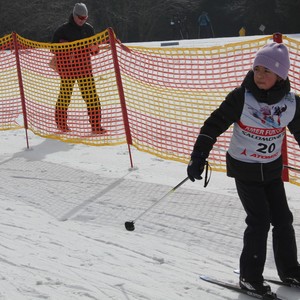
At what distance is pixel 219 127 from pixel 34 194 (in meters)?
2.98

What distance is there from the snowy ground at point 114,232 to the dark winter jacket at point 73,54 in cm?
146

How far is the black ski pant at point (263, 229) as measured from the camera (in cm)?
368

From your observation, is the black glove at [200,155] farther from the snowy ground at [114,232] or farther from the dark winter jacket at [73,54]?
the dark winter jacket at [73,54]

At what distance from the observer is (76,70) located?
27.1ft

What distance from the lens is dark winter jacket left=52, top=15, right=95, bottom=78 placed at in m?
8.06

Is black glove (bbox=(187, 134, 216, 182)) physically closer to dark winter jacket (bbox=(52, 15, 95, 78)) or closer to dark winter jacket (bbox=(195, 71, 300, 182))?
dark winter jacket (bbox=(195, 71, 300, 182))

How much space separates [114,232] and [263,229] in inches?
63.8

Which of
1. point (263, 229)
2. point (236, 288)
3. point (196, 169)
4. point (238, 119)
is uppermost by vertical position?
point (238, 119)

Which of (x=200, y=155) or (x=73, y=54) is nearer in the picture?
(x=200, y=155)

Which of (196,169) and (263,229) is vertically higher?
(196,169)

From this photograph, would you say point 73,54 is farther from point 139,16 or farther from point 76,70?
point 139,16

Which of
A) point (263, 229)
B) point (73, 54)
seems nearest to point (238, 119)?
point (263, 229)

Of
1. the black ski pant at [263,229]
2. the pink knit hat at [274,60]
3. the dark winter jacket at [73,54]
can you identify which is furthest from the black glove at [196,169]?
the dark winter jacket at [73,54]

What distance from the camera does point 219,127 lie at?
3703 mm
